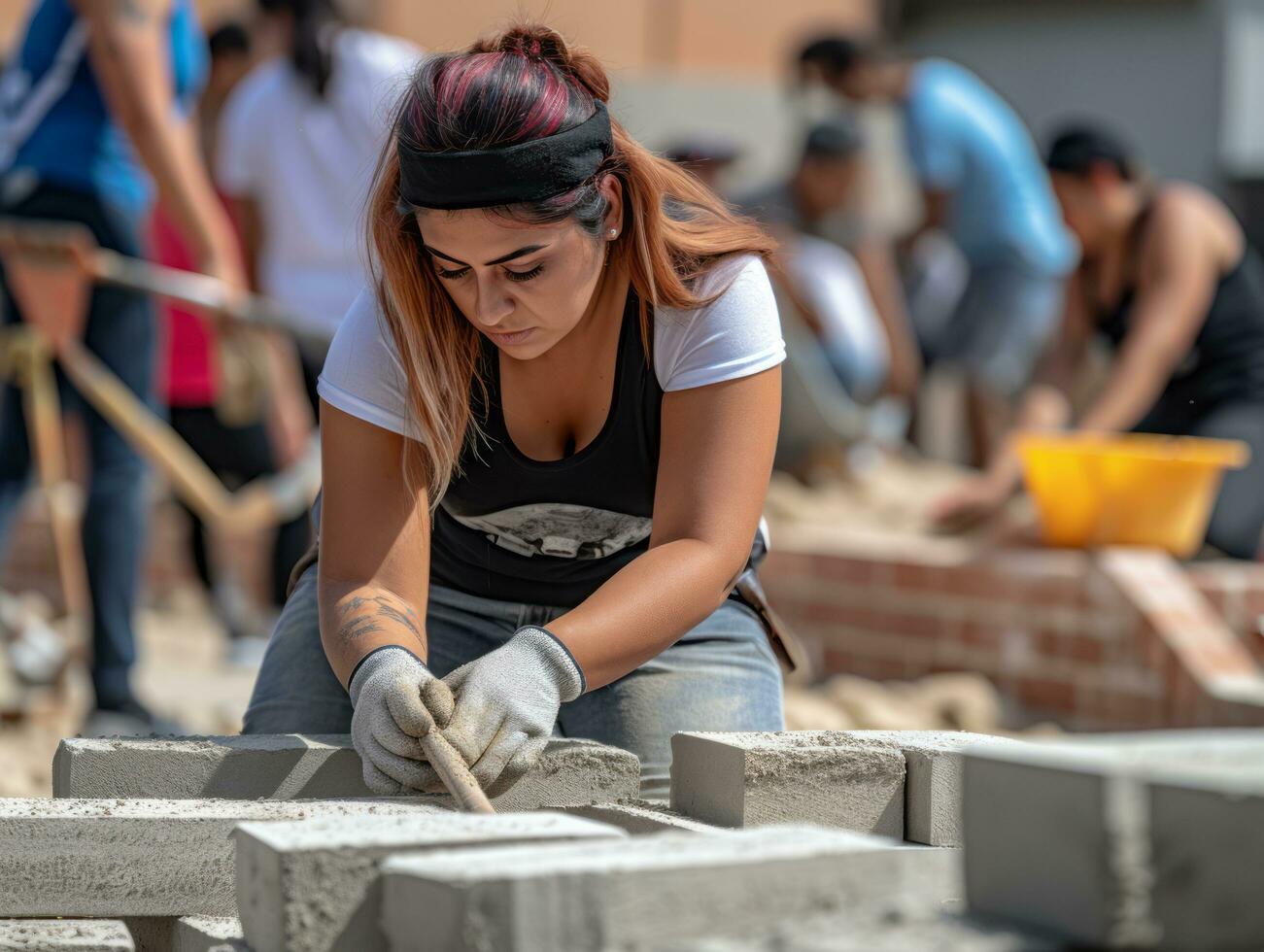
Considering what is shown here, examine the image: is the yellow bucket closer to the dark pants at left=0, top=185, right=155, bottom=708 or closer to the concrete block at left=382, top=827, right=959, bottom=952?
the dark pants at left=0, top=185, right=155, bottom=708

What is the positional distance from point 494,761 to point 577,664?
166 millimetres

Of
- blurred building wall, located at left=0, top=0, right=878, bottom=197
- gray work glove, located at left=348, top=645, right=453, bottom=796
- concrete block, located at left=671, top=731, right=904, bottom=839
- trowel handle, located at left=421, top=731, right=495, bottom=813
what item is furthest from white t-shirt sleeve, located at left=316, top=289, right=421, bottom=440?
blurred building wall, located at left=0, top=0, right=878, bottom=197

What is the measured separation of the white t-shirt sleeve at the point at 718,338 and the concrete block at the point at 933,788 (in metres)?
0.53

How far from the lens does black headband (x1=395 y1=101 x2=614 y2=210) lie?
7.48 ft

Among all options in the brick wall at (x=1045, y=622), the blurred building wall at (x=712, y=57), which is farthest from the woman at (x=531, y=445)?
the blurred building wall at (x=712, y=57)

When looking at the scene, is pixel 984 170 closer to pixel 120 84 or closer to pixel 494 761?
pixel 120 84

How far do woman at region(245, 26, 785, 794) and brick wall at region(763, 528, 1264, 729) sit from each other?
93.5 inches

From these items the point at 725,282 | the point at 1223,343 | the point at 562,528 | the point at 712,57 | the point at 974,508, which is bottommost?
the point at 974,508

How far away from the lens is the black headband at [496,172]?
228cm

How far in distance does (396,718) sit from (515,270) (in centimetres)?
59

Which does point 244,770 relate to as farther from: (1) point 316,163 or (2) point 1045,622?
(2) point 1045,622

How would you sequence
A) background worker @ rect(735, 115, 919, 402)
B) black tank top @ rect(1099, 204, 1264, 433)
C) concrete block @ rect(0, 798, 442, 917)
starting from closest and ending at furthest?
concrete block @ rect(0, 798, 442, 917) → black tank top @ rect(1099, 204, 1264, 433) → background worker @ rect(735, 115, 919, 402)

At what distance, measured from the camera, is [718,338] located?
8.15ft

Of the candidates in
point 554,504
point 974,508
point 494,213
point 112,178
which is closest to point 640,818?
point 554,504
